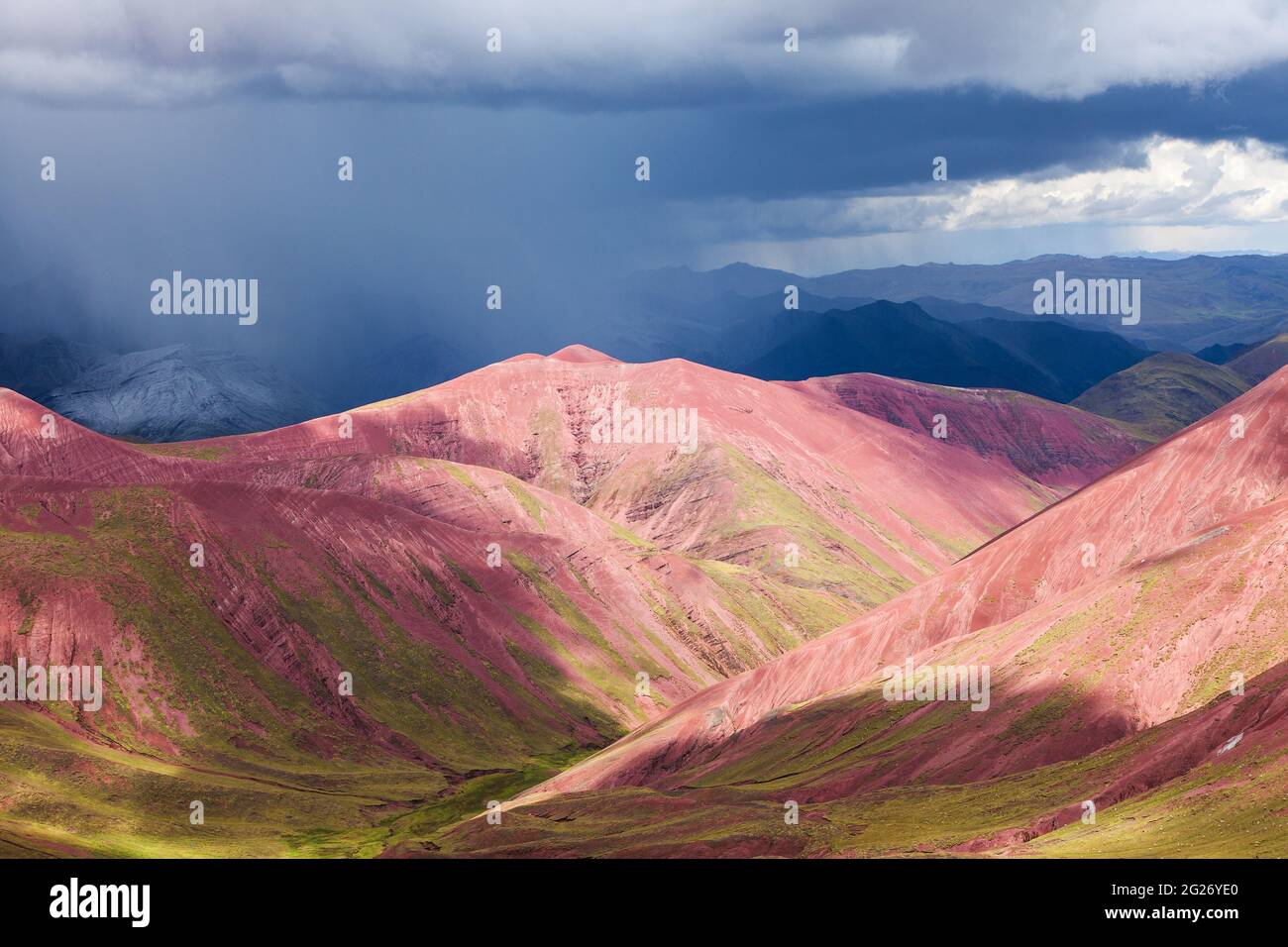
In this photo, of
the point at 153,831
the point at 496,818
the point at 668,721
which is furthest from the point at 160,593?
the point at 496,818

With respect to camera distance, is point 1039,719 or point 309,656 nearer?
point 1039,719

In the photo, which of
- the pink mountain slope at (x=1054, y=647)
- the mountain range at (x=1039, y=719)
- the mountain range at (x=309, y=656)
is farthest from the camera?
the mountain range at (x=309, y=656)

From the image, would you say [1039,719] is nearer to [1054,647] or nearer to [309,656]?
[1054,647]

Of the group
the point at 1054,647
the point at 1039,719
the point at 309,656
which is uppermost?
the point at 309,656

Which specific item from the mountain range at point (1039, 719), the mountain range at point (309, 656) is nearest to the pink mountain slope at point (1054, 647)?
the mountain range at point (1039, 719)

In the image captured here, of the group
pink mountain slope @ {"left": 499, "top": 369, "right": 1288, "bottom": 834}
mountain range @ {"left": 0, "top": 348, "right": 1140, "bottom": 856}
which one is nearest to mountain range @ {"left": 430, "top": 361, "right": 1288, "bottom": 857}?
pink mountain slope @ {"left": 499, "top": 369, "right": 1288, "bottom": 834}

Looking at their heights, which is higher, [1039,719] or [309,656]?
[309,656]

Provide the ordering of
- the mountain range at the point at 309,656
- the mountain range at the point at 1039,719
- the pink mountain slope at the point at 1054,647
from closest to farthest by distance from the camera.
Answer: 1. the mountain range at the point at 1039,719
2. the pink mountain slope at the point at 1054,647
3. the mountain range at the point at 309,656

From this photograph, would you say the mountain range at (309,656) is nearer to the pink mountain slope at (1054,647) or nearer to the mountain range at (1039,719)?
the pink mountain slope at (1054,647)

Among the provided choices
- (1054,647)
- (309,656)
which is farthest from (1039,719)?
(309,656)

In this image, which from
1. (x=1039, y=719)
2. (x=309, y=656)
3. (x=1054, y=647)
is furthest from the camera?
(x=309, y=656)

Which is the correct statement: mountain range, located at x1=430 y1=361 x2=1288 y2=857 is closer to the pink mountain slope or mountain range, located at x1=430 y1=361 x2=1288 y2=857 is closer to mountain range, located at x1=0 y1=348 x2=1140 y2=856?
the pink mountain slope

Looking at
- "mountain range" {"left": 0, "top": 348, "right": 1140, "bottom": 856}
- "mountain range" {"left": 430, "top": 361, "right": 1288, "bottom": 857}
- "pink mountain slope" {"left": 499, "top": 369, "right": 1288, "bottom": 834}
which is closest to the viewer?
"mountain range" {"left": 430, "top": 361, "right": 1288, "bottom": 857}
